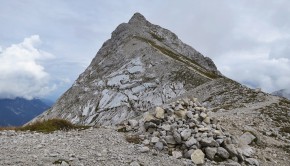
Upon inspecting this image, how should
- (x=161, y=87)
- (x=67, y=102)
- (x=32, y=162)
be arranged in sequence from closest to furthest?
(x=32, y=162) < (x=161, y=87) < (x=67, y=102)

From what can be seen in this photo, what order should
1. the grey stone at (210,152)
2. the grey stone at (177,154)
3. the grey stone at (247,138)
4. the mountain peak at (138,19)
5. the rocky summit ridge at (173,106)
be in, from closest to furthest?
the grey stone at (177,154), the grey stone at (210,152), the rocky summit ridge at (173,106), the grey stone at (247,138), the mountain peak at (138,19)

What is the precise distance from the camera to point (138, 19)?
14150cm

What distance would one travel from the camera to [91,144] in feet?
76.3

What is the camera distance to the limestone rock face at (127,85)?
261ft

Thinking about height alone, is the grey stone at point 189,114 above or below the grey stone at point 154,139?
above

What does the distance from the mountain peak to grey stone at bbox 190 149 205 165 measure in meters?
118

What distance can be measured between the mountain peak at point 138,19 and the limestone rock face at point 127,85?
21.5 meters

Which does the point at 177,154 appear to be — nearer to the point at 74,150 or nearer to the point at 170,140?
the point at 170,140

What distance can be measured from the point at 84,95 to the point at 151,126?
7126 cm

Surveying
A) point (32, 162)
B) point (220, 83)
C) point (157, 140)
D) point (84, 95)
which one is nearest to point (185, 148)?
point (157, 140)

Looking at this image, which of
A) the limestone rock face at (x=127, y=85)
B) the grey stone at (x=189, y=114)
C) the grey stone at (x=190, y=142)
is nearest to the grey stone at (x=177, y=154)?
the grey stone at (x=190, y=142)

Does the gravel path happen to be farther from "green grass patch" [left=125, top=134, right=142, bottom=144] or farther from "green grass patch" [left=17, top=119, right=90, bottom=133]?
"green grass patch" [left=17, top=119, right=90, bottom=133]

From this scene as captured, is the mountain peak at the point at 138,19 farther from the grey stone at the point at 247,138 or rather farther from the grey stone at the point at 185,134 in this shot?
the grey stone at the point at 185,134

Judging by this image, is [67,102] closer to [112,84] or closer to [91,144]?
[112,84]
